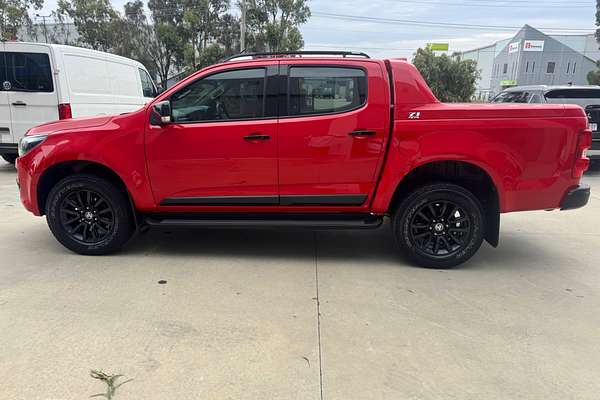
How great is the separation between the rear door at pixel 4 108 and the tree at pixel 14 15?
1854 cm

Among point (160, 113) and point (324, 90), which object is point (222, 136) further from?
point (324, 90)

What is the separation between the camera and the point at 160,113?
13.2ft

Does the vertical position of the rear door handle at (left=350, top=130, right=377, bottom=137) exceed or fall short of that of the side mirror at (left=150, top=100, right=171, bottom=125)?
it falls short

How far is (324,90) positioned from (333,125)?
1.13 feet

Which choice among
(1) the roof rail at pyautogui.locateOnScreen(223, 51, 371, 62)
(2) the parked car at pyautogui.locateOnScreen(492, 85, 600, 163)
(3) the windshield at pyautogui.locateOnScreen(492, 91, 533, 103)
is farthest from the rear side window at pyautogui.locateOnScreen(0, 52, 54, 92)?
(2) the parked car at pyautogui.locateOnScreen(492, 85, 600, 163)

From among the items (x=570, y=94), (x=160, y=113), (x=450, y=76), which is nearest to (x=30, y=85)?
(x=160, y=113)

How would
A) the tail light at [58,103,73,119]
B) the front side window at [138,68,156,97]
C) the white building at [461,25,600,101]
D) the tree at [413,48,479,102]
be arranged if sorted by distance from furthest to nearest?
the white building at [461,25,600,101], the tree at [413,48,479,102], the front side window at [138,68,156,97], the tail light at [58,103,73,119]

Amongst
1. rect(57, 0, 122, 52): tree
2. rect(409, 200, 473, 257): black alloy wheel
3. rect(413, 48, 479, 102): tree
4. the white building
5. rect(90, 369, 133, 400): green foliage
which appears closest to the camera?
rect(90, 369, 133, 400): green foliage

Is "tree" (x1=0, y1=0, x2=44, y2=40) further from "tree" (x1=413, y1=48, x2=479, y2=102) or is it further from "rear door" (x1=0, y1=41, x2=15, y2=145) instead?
"tree" (x1=413, y1=48, x2=479, y2=102)

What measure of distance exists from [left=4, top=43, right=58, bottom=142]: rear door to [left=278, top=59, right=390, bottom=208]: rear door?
19.7 ft

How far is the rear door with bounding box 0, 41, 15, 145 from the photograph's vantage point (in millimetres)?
8018

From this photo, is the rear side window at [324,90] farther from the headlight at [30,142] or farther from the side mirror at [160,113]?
the headlight at [30,142]

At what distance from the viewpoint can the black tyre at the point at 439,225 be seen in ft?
13.3

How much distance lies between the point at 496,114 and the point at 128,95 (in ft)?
27.3
